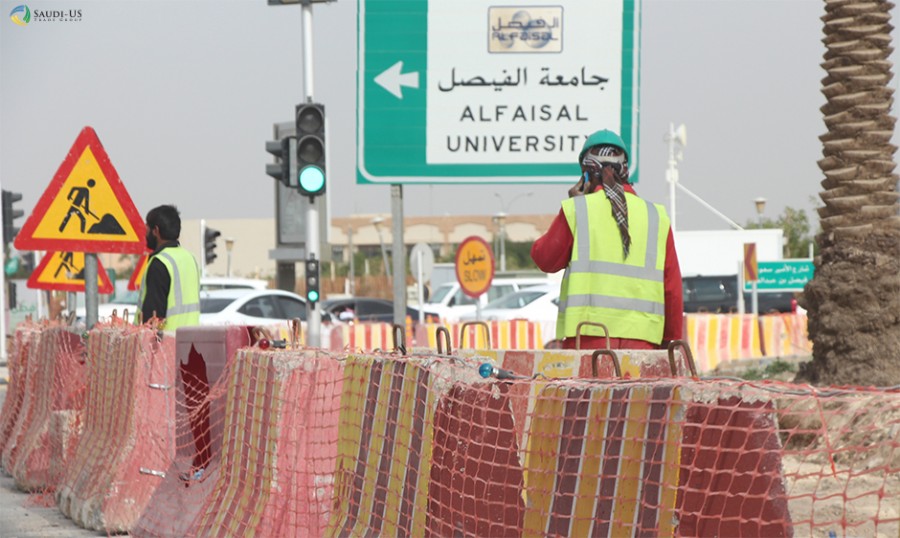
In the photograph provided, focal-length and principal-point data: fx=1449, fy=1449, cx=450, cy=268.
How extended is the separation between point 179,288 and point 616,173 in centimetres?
429

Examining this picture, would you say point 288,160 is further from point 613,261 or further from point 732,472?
point 732,472

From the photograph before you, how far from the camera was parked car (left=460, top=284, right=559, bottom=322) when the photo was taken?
32625 millimetres

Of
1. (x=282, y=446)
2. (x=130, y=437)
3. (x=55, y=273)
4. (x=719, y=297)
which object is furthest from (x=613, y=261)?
(x=719, y=297)

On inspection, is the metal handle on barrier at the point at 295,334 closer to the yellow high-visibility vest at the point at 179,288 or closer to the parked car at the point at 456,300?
the yellow high-visibility vest at the point at 179,288

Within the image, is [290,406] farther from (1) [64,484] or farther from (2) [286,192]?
(2) [286,192]

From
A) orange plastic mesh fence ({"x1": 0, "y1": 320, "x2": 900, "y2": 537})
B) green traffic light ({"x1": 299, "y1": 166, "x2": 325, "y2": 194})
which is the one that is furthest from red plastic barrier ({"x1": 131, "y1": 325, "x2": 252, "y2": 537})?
green traffic light ({"x1": 299, "y1": 166, "x2": 325, "y2": 194})

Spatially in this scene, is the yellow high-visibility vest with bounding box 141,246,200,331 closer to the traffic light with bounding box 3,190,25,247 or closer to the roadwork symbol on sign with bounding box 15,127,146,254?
the roadwork symbol on sign with bounding box 15,127,146,254

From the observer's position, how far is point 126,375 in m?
8.62

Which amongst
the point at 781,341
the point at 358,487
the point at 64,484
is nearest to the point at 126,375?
the point at 64,484

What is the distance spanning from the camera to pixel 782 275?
2533 cm

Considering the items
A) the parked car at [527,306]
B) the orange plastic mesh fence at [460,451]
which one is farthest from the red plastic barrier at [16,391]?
the parked car at [527,306]

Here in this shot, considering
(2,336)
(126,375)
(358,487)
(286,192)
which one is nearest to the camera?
(358,487)

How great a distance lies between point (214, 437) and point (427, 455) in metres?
2.55

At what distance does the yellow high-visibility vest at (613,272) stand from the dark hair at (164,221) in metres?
4.41
